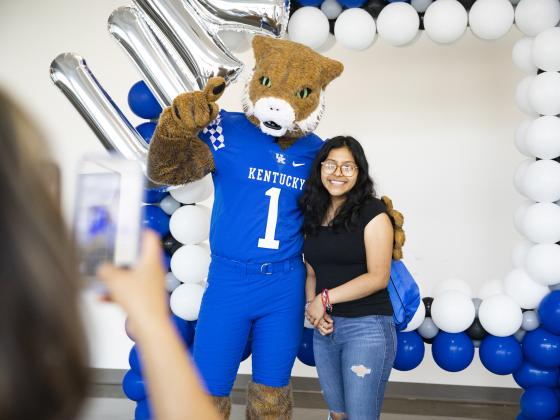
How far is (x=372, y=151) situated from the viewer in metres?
3.28

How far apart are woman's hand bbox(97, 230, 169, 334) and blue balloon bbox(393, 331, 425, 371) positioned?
6.45 ft

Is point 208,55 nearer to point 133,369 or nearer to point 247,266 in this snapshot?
point 247,266

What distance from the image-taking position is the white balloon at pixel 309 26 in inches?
93.3

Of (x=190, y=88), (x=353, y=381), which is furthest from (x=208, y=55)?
(x=353, y=381)

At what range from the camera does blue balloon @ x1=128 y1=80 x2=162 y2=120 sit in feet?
7.86

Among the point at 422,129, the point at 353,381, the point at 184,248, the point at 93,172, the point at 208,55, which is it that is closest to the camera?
the point at 93,172

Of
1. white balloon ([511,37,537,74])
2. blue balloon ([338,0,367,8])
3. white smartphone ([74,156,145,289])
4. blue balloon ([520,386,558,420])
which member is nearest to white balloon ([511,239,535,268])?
blue balloon ([520,386,558,420])

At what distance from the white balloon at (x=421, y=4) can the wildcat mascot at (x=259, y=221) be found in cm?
56

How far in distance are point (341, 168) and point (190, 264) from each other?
744mm

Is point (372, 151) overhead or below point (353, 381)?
overhead

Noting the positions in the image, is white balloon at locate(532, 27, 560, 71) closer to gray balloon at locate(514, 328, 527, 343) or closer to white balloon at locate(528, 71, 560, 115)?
white balloon at locate(528, 71, 560, 115)

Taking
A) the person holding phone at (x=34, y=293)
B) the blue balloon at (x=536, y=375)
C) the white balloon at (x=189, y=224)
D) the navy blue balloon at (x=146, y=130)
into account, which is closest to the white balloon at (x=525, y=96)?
the blue balloon at (x=536, y=375)

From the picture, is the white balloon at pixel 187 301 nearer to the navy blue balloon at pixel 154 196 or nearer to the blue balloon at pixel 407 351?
the navy blue balloon at pixel 154 196

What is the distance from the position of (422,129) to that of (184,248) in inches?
58.8
